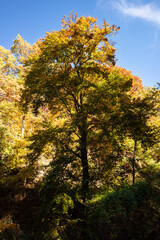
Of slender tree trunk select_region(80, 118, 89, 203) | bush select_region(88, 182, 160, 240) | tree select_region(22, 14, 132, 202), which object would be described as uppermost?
tree select_region(22, 14, 132, 202)

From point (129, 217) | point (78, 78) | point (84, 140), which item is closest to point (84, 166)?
point (84, 140)

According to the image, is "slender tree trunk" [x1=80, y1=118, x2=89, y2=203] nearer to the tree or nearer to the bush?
the tree

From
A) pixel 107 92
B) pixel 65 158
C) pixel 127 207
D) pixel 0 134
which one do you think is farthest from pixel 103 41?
pixel 0 134

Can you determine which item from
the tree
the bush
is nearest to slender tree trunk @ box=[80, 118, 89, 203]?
the tree

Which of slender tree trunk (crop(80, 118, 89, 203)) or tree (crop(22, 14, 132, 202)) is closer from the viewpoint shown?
slender tree trunk (crop(80, 118, 89, 203))

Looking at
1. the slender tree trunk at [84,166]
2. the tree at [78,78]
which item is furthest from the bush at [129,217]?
the tree at [78,78]

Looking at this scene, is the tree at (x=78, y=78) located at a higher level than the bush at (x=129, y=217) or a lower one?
higher

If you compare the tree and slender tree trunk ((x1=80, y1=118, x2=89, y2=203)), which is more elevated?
the tree

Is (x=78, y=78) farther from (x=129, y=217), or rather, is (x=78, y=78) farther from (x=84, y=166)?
(x=129, y=217)

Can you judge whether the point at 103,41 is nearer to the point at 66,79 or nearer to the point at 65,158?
the point at 66,79

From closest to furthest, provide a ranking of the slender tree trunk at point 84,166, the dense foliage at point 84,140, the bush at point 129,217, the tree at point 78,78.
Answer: the bush at point 129,217 → the dense foliage at point 84,140 → the slender tree trunk at point 84,166 → the tree at point 78,78

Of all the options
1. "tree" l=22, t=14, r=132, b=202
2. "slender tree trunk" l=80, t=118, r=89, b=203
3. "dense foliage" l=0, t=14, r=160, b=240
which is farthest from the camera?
"tree" l=22, t=14, r=132, b=202

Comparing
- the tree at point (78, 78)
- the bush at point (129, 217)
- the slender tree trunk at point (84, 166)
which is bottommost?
the bush at point (129, 217)

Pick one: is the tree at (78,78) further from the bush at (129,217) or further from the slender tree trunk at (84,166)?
the bush at (129,217)
